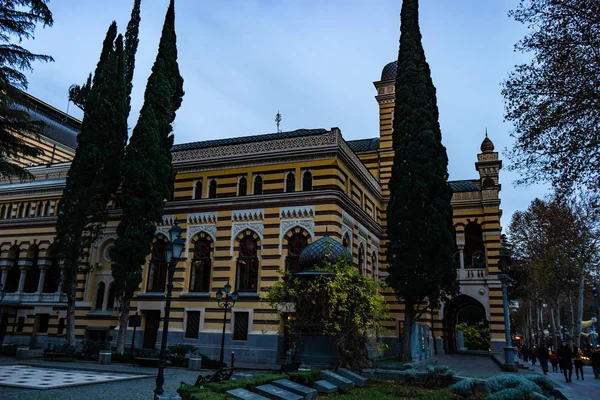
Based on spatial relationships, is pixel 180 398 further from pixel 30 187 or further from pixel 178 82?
pixel 30 187

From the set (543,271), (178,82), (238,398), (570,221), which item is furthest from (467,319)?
(238,398)

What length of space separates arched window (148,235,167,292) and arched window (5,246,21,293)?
42.6 ft

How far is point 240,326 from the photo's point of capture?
1057 inches

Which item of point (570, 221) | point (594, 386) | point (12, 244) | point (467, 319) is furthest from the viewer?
point (467, 319)

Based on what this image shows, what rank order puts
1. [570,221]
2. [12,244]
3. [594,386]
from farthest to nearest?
[12,244]
[570,221]
[594,386]

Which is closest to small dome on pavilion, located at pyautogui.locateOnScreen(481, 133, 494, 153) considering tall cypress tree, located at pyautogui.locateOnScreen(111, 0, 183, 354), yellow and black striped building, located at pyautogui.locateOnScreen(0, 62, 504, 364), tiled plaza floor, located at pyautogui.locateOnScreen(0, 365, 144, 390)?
yellow and black striped building, located at pyautogui.locateOnScreen(0, 62, 504, 364)

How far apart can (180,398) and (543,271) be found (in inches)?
1327

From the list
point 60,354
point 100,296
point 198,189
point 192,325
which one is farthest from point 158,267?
point 60,354

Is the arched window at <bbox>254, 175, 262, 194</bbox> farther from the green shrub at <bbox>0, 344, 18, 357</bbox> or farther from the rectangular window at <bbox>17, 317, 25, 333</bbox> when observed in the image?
the rectangular window at <bbox>17, 317, 25, 333</bbox>

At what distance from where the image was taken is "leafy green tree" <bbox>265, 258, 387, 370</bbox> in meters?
17.4

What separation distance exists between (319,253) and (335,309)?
2.86 meters

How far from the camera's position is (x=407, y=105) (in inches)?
1085

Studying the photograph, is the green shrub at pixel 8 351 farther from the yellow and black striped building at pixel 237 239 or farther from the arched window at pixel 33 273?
the arched window at pixel 33 273

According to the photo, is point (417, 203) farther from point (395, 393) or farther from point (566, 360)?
point (395, 393)
